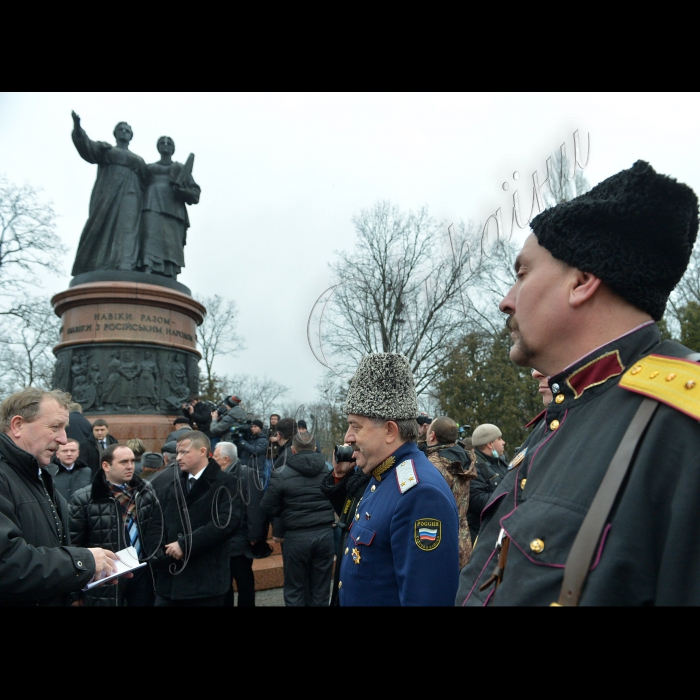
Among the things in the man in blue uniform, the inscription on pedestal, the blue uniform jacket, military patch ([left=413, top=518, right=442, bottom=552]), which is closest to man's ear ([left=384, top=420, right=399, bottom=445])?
the man in blue uniform

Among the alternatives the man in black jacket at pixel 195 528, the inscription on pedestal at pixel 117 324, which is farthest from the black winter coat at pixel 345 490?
the inscription on pedestal at pixel 117 324

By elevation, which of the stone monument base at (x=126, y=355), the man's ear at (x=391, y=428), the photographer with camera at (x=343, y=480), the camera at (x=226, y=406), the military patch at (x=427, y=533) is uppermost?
the stone monument base at (x=126, y=355)

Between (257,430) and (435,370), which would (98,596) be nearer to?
(257,430)

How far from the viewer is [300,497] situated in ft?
19.9

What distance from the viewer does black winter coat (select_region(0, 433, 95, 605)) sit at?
2704 mm

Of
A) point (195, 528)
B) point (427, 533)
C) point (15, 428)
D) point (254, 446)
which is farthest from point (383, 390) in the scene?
point (254, 446)

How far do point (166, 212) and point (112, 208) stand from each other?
1311 millimetres

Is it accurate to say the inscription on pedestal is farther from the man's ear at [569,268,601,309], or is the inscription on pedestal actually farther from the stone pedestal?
the man's ear at [569,268,601,309]

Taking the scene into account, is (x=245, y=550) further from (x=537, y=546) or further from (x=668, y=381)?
(x=668, y=381)

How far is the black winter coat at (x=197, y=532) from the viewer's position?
4.92 meters

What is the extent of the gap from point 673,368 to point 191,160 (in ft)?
51.8

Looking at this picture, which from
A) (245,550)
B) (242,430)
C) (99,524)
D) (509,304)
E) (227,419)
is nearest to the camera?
(509,304)

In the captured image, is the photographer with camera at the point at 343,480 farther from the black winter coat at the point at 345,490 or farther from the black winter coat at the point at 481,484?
the black winter coat at the point at 481,484

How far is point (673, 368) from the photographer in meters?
1.16
